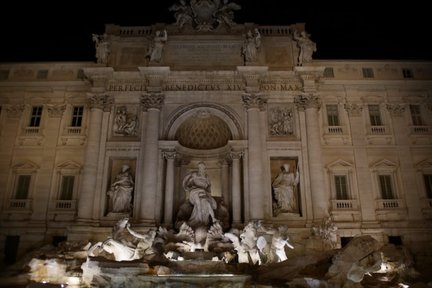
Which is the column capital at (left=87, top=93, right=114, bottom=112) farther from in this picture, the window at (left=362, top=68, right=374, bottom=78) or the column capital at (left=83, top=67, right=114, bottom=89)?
the window at (left=362, top=68, right=374, bottom=78)

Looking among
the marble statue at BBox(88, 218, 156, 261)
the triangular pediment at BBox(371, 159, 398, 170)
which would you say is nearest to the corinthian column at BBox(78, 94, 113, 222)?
the marble statue at BBox(88, 218, 156, 261)

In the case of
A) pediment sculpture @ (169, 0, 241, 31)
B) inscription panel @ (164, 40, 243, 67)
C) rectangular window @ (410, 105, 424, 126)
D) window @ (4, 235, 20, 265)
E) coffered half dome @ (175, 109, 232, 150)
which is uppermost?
pediment sculpture @ (169, 0, 241, 31)

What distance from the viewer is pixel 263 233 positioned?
17.4 m

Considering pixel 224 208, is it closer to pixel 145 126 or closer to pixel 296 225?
pixel 296 225

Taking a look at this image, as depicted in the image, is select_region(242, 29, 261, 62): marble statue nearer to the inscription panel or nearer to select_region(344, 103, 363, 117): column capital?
the inscription panel

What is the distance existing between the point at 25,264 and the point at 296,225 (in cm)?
1447

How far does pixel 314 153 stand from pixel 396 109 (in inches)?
287

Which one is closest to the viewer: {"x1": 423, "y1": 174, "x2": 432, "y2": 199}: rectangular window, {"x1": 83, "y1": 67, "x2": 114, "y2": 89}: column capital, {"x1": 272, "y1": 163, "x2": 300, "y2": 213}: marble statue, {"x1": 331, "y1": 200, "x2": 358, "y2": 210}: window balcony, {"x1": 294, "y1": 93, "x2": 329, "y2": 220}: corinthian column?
{"x1": 294, "y1": 93, "x2": 329, "y2": 220}: corinthian column

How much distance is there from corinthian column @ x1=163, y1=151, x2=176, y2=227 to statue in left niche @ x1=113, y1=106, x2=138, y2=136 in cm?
277

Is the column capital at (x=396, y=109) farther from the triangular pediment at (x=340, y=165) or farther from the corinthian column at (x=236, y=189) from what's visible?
the corinthian column at (x=236, y=189)

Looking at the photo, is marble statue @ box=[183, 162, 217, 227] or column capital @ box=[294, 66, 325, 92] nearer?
marble statue @ box=[183, 162, 217, 227]

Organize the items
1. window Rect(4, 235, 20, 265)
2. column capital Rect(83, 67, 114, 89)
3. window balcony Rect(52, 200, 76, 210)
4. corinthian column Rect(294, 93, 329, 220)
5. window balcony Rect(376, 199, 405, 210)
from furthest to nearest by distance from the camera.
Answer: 1. column capital Rect(83, 67, 114, 89)
2. window balcony Rect(52, 200, 76, 210)
3. window balcony Rect(376, 199, 405, 210)
4. window Rect(4, 235, 20, 265)
5. corinthian column Rect(294, 93, 329, 220)

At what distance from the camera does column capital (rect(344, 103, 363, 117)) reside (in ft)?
83.1

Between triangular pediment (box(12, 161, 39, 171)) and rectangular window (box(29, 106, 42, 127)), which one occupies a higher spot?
rectangular window (box(29, 106, 42, 127))
